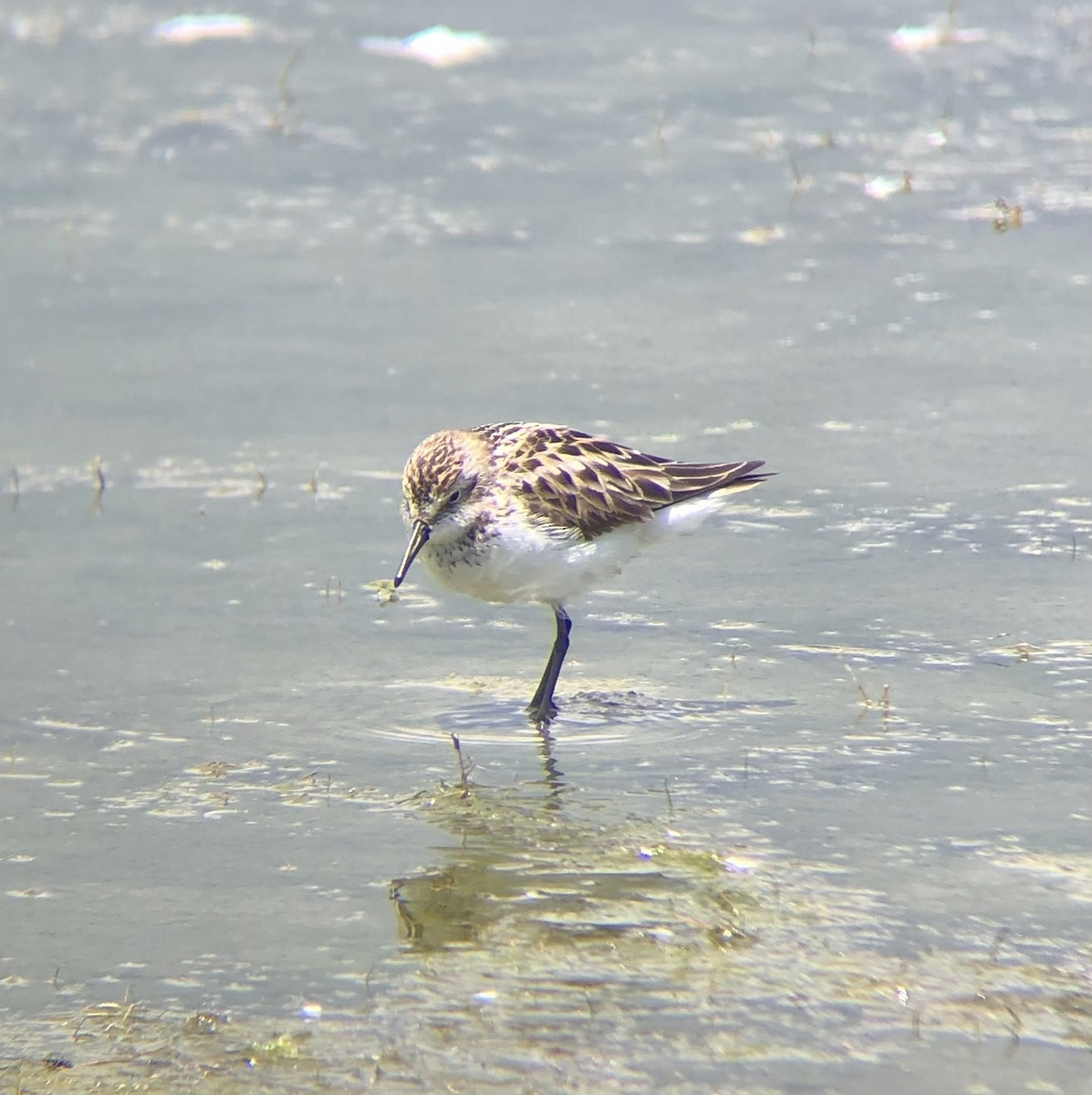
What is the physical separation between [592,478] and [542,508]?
32 centimetres

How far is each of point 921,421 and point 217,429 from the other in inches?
149

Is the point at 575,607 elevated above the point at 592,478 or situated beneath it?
situated beneath

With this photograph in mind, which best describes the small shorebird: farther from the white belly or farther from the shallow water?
the shallow water

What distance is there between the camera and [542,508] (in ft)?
26.1

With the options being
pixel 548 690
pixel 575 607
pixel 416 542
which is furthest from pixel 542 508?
pixel 575 607

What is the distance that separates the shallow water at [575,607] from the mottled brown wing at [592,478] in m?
0.59

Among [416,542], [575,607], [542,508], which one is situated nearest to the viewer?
[416,542]

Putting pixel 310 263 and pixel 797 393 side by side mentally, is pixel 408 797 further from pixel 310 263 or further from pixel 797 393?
pixel 310 263

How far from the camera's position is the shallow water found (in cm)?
573

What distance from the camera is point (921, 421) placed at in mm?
10594

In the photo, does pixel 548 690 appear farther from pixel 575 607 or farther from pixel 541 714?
pixel 575 607

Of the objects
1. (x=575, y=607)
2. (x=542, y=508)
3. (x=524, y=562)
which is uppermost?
(x=542, y=508)

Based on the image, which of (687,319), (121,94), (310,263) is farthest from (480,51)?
(687,319)

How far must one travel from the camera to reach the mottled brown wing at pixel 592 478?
315 inches
